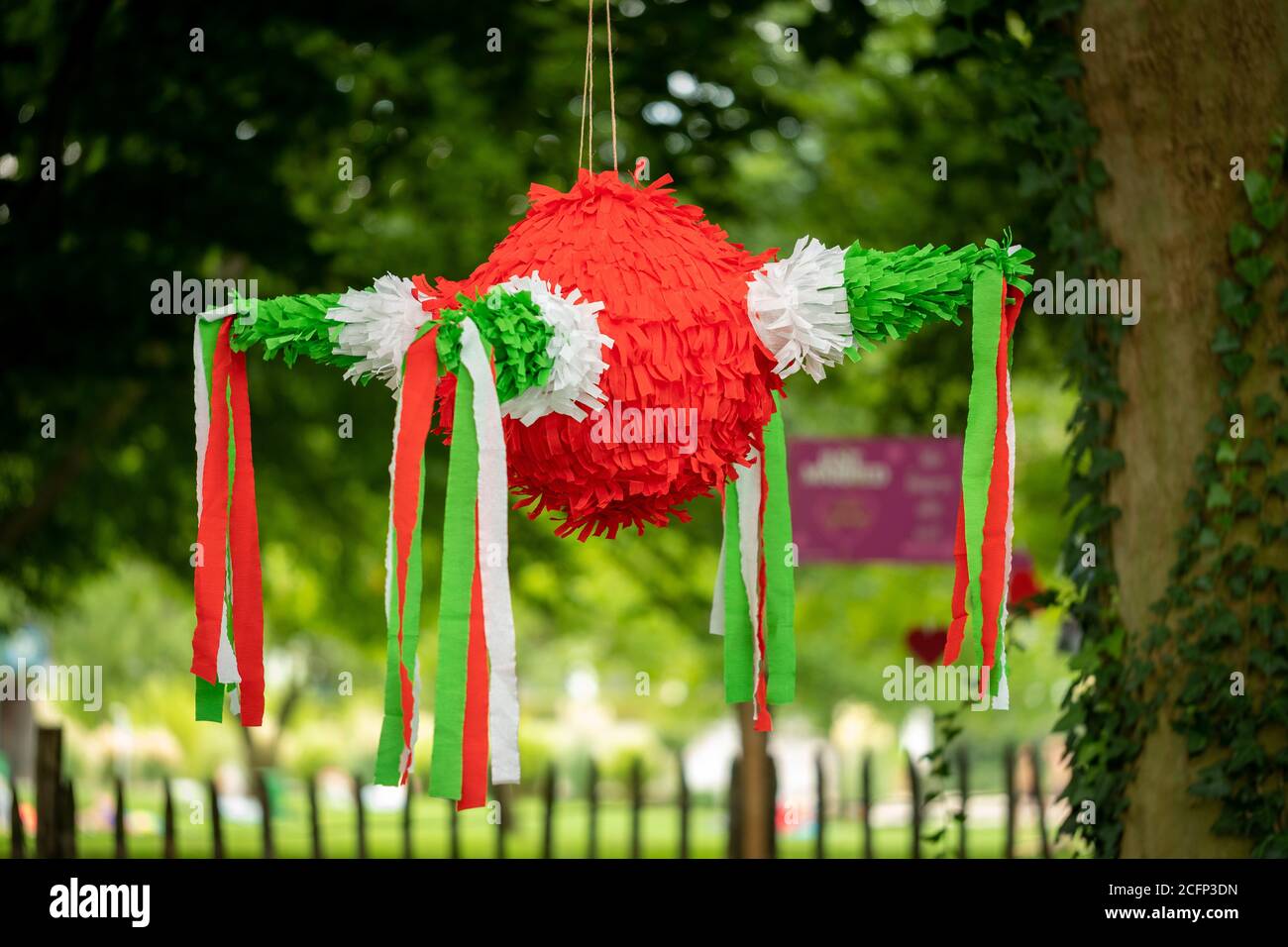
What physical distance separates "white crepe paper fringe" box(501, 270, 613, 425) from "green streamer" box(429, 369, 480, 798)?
0.10 meters

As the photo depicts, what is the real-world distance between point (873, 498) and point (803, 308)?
163 inches

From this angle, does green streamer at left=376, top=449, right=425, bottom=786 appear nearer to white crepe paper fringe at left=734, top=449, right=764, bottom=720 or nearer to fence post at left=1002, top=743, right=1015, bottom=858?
white crepe paper fringe at left=734, top=449, right=764, bottom=720

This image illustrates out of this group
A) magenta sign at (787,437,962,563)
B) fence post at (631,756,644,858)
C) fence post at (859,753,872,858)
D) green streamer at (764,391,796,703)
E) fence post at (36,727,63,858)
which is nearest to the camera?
green streamer at (764,391,796,703)

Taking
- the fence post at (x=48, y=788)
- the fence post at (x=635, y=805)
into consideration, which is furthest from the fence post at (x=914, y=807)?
the fence post at (x=48, y=788)

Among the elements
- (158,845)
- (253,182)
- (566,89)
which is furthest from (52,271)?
(158,845)

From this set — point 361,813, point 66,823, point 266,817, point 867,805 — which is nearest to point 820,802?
point 867,805

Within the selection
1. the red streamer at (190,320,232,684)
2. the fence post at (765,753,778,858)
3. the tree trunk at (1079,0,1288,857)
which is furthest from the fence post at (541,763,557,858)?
the red streamer at (190,320,232,684)

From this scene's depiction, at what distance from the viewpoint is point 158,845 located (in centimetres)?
871

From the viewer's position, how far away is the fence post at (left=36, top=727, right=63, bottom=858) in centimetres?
554

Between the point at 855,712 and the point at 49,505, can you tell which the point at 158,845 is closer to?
the point at 49,505

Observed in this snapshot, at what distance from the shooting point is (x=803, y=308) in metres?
2.33

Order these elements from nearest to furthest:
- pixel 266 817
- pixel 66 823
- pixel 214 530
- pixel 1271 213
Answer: pixel 214 530
pixel 1271 213
pixel 66 823
pixel 266 817

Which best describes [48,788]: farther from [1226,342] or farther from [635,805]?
[1226,342]
